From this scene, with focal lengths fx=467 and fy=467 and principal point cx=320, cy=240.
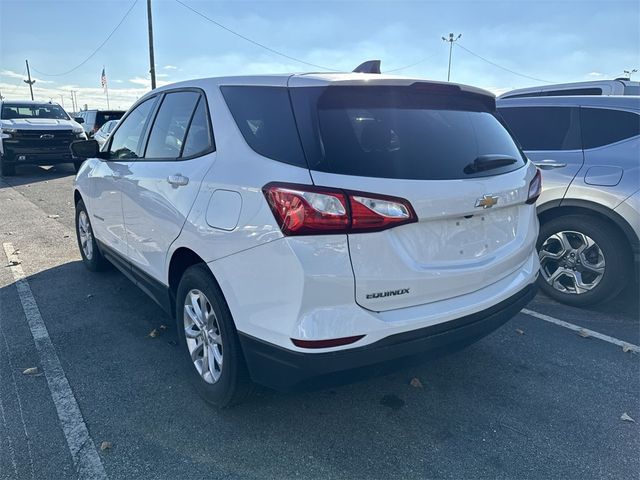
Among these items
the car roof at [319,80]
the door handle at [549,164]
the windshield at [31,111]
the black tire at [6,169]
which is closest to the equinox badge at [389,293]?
the car roof at [319,80]

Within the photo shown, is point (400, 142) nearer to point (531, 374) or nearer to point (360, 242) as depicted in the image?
point (360, 242)

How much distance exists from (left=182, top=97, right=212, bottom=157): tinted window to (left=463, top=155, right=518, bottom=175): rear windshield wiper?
139 cm

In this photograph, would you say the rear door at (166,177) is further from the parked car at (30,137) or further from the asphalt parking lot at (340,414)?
the parked car at (30,137)

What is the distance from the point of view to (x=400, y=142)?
2.20m

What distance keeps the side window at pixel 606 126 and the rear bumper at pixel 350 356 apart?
9.05ft

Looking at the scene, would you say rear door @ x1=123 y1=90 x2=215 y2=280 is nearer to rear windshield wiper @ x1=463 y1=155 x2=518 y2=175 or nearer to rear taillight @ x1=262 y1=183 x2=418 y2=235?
rear taillight @ x1=262 y1=183 x2=418 y2=235

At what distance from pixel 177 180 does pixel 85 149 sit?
1.90m

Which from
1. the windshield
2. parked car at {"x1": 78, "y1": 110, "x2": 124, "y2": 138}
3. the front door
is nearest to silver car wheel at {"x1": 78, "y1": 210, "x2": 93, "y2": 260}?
the front door

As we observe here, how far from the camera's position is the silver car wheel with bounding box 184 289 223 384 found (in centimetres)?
259

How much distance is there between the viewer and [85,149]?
4102mm

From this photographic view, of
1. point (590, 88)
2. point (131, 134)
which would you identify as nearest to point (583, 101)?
point (590, 88)

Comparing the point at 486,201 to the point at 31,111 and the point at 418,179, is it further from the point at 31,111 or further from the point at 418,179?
the point at 31,111

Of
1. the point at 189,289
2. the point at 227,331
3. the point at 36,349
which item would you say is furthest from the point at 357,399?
the point at 36,349

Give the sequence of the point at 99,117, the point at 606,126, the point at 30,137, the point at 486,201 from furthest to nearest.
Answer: the point at 99,117 → the point at 30,137 → the point at 606,126 → the point at 486,201
